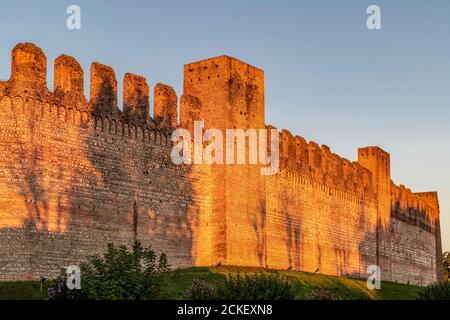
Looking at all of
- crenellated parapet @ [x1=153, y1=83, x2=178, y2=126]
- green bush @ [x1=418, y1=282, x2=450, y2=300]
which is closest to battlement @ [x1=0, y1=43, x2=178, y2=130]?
crenellated parapet @ [x1=153, y1=83, x2=178, y2=126]

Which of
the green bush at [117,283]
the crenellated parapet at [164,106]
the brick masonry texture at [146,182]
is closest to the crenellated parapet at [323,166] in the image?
the brick masonry texture at [146,182]

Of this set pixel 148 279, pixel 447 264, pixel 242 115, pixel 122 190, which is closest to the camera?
Result: pixel 148 279

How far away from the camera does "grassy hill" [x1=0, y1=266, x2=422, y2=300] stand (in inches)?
1046

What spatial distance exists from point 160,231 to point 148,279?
33.7 ft

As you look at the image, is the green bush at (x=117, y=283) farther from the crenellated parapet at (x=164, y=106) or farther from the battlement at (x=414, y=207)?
the battlement at (x=414, y=207)

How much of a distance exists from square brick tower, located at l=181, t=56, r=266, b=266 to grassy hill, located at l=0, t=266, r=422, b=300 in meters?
1.19

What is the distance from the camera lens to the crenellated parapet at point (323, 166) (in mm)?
43000

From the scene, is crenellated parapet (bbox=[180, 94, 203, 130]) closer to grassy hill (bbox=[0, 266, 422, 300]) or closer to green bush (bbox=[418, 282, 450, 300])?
grassy hill (bbox=[0, 266, 422, 300])

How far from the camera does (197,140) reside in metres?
35.8

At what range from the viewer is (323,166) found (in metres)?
46.9

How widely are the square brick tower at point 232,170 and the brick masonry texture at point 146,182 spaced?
0.05 m

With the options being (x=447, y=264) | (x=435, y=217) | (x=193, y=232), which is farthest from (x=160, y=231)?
(x=447, y=264)
